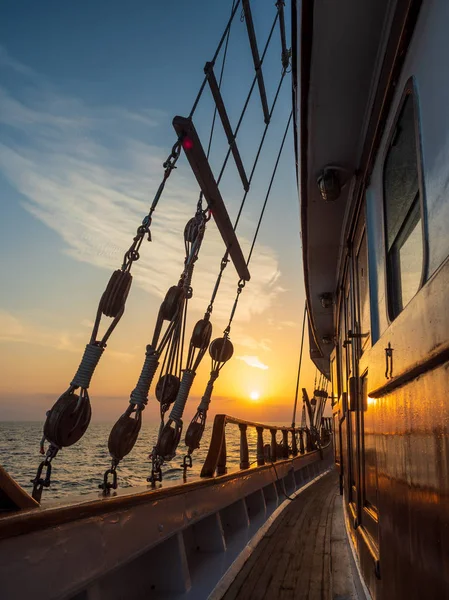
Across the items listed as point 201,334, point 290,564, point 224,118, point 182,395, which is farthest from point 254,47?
point 290,564

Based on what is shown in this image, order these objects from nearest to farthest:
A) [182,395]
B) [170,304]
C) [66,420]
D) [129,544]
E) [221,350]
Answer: [129,544] < [66,420] < [170,304] < [182,395] < [221,350]

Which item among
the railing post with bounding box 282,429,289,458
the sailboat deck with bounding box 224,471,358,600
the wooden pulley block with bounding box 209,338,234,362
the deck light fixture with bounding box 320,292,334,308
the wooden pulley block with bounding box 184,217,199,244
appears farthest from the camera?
the railing post with bounding box 282,429,289,458

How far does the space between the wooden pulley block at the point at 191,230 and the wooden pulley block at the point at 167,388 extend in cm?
132

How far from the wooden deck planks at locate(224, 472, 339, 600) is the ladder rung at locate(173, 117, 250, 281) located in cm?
341

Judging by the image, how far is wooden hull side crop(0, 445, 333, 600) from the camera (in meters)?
1.83

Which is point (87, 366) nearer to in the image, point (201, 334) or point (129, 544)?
point (129, 544)

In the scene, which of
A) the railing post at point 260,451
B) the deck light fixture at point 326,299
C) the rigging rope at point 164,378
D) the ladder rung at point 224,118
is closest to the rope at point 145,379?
the rigging rope at point 164,378

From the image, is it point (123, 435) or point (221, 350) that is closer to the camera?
point (123, 435)

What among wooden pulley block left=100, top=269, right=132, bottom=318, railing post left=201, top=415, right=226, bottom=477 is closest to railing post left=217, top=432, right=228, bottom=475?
railing post left=201, top=415, right=226, bottom=477

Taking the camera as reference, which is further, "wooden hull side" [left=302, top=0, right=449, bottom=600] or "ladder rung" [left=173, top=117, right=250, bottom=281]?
"ladder rung" [left=173, top=117, right=250, bottom=281]

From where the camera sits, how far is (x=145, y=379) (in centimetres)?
380

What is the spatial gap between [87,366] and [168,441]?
1.36 m

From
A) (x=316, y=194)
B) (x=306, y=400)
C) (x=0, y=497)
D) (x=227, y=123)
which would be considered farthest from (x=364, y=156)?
(x=306, y=400)

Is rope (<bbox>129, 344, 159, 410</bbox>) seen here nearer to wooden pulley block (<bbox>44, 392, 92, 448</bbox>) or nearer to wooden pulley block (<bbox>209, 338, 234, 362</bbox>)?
wooden pulley block (<bbox>44, 392, 92, 448</bbox>)
